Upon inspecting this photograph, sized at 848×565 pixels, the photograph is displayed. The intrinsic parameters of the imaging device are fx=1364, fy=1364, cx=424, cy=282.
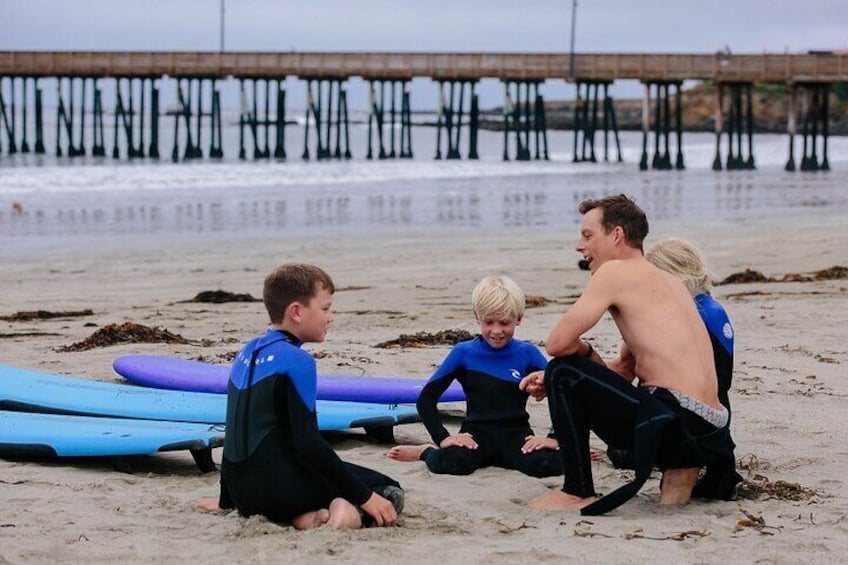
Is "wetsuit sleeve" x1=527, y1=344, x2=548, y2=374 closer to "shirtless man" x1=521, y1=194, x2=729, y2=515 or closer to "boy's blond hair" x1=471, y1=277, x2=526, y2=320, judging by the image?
"boy's blond hair" x1=471, y1=277, x2=526, y2=320

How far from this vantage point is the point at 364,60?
48719mm

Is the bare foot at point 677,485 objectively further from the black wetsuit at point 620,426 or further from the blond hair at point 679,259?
the blond hair at point 679,259

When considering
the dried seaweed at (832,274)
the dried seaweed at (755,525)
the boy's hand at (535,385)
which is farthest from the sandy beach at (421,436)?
the dried seaweed at (832,274)

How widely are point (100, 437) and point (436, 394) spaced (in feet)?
4.50

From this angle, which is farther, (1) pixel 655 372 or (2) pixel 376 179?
(2) pixel 376 179

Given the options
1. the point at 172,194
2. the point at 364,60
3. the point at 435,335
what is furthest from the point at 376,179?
the point at 435,335

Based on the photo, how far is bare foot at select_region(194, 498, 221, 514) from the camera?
15.5 ft

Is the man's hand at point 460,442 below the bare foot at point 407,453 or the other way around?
the other way around

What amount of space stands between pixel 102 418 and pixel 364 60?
143 feet

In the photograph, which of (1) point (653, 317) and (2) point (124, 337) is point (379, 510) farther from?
(2) point (124, 337)

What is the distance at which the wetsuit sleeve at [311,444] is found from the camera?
4.41 metres

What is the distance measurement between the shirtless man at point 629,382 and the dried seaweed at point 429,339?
11.9 feet

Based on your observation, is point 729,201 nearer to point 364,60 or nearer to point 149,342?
point 149,342

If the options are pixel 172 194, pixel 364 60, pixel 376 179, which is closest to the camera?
pixel 172 194
